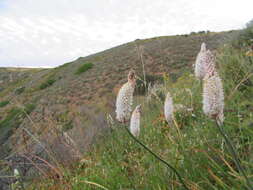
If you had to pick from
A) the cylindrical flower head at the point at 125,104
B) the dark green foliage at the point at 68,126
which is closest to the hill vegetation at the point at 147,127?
the dark green foliage at the point at 68,126

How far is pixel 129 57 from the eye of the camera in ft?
70.7

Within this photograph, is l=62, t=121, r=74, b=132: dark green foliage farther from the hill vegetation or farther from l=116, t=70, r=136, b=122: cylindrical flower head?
l=116, t=70, r=136, b=122: cylindrical flower head

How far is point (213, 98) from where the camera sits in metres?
0.95

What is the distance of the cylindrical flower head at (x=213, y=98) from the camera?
3.08 feet

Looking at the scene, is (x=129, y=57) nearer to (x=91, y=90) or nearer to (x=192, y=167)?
(x=91, y=90)

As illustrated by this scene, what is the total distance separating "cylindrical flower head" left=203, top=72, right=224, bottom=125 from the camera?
938 millimetres

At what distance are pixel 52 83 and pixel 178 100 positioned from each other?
66.0 feet

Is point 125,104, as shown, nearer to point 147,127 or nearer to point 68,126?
point 147,127

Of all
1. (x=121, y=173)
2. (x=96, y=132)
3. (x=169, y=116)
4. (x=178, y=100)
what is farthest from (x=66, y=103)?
(x=169, y=116)

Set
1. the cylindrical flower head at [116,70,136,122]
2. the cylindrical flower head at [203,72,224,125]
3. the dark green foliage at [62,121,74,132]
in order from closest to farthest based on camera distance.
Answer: the cylindrical flower head at [203,72,224,125] → the cylindrical flower head at [116,70,136,122] → the dark green foliage at [62,121,74,132]

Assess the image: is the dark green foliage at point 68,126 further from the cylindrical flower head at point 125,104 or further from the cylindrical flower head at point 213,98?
the cylindrical flower head at point 213,98

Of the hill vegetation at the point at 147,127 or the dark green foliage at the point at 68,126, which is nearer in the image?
the hill vegetation at the point at 147,127

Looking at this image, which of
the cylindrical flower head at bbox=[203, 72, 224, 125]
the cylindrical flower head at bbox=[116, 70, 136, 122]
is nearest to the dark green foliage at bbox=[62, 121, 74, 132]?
the cylindrical flower head at bbox=[116, 70, 136, 122]

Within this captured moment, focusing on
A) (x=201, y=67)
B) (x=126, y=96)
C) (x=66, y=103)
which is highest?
(x=201, y=67)
